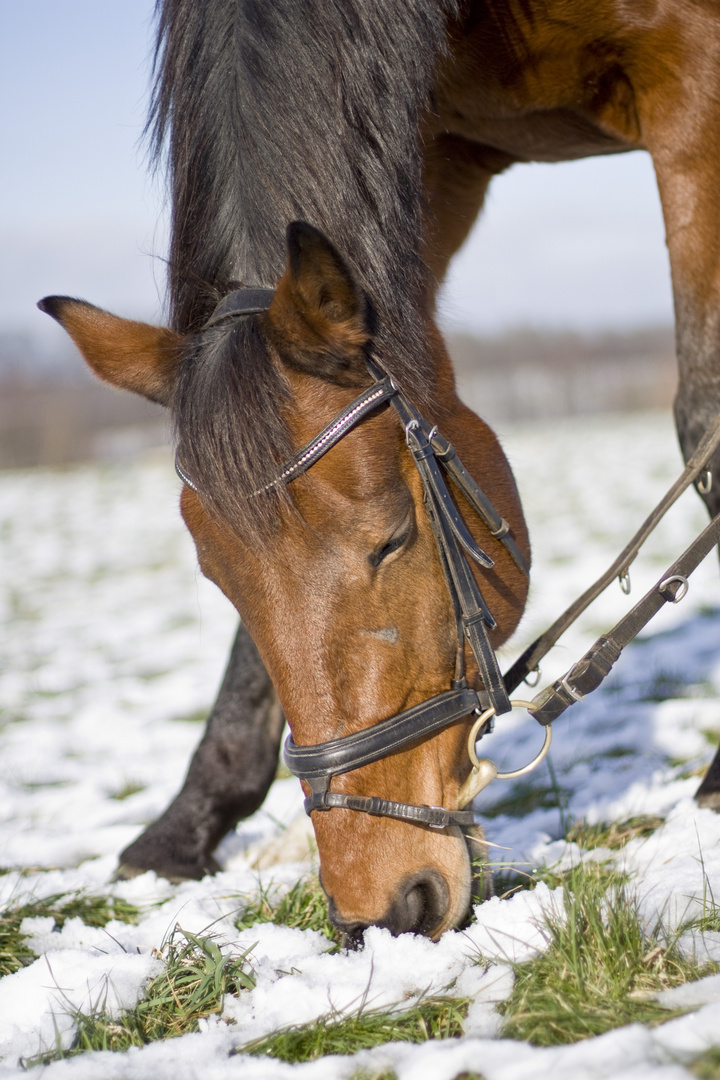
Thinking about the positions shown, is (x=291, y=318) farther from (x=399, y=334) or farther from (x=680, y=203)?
(x=680, y=203)

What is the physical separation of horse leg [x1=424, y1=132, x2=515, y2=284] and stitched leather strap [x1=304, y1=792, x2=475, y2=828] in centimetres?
139

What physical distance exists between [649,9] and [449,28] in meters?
0.51

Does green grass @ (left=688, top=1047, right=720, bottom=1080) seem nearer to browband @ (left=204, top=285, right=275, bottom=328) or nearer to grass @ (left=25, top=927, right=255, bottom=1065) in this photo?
grass @ (left=25, top=927, right=255, bottom=1065)

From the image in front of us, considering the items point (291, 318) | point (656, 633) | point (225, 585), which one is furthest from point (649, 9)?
point (656, 633)

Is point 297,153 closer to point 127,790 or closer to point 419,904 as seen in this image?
point 419,904

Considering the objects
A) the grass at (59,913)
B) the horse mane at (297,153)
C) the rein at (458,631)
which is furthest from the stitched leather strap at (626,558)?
the grass at (59,913)

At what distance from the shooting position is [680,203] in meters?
2.21

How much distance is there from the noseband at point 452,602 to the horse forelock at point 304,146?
0.33ft

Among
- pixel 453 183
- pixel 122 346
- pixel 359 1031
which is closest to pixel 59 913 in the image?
pixel 359 1031

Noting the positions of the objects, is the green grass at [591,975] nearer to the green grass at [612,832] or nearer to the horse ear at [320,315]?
the green grass at [612,832]

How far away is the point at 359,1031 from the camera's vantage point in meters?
1.48

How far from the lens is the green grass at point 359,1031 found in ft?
4.75

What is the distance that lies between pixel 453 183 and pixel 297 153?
3.56 feet

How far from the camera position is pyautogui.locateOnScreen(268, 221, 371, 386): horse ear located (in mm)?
1558
